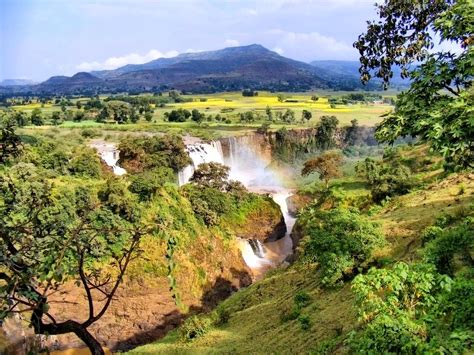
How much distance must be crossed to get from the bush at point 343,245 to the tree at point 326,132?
50.5 meters

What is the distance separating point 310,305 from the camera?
15.7 m

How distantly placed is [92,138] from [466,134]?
4845 cm

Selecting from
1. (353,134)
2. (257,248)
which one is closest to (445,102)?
(257,248)

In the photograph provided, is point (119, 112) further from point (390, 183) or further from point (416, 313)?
point (416, 313)

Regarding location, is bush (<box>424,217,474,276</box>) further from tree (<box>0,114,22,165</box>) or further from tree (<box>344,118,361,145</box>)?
tree (<box>344,118,361,145</box>)

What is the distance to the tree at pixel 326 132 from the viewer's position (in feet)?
215

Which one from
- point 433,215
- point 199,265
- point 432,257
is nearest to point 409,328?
point 432,257

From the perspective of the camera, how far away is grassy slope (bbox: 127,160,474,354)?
12633 millimetres

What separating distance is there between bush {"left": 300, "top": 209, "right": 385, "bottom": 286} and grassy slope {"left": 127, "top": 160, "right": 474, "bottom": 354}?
618 mm

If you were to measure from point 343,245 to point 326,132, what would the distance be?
51549 mm

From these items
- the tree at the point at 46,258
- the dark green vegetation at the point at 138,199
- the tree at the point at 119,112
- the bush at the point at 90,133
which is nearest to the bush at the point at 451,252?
the tree at the point at 46,258

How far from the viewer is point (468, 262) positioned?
1030cm

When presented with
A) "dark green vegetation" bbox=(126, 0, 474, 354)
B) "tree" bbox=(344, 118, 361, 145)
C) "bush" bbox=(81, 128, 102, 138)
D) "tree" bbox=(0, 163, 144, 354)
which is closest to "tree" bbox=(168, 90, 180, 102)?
"tree" bbox=(344, 118, 361, 145)

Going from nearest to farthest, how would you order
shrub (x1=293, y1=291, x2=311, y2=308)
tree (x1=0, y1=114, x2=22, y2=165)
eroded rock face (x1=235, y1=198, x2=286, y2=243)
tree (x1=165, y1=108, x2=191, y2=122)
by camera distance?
tree (x1=0, y1=114, x2=22, y2=165), shrub (x1=293, y1=291, x2=311, y2=308), eroded rock face (x1=235, y1=198, x2=286, y2=243), tree (x1=165, y1=108, x2=191, y2=122)
